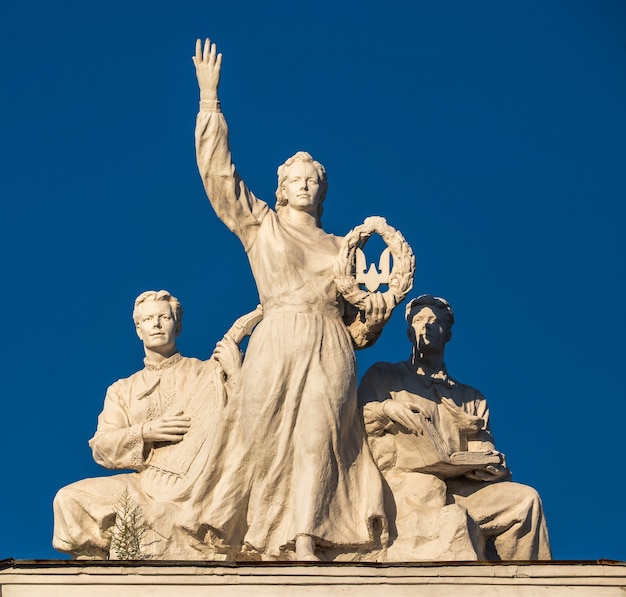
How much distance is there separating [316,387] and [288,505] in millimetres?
1138

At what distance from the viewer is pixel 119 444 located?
917 inches

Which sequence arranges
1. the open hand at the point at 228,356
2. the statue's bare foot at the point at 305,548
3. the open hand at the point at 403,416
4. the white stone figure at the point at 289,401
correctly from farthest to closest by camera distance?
the open hand at the point at 228,356
the open hand at the point at 403,416
the white stone figure at the point at 289,401
the statue's bare foot at the point at 305,548

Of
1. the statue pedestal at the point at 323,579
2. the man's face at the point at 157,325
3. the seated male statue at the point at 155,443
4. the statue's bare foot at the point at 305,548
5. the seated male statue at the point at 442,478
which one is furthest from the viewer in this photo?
the man's face at the point at 157,325

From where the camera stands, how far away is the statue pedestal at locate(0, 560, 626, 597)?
20469 millimetres

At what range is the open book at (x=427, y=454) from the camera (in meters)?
22.9

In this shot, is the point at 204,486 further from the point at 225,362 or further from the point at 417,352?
the point at 417,352

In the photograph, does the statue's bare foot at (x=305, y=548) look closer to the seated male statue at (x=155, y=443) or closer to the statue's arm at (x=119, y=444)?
the seated male statue at (x=155, y=443)

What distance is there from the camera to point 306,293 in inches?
898

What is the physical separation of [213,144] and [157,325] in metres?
2.11

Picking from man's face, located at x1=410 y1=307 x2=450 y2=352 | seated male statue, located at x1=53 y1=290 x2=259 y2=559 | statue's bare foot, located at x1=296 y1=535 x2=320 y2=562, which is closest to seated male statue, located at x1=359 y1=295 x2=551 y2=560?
man's face, located at x1=410 y1=307 x2=450 y2=352

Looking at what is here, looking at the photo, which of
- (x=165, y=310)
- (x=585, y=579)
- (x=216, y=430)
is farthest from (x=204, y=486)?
(x=585, y=579)

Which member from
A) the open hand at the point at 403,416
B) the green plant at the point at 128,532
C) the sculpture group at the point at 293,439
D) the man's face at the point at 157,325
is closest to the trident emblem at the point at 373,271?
the sculpture group at the point at 293,439

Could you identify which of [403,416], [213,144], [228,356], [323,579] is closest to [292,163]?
[213,144]

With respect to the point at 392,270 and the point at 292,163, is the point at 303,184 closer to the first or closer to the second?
the point at 292,163
